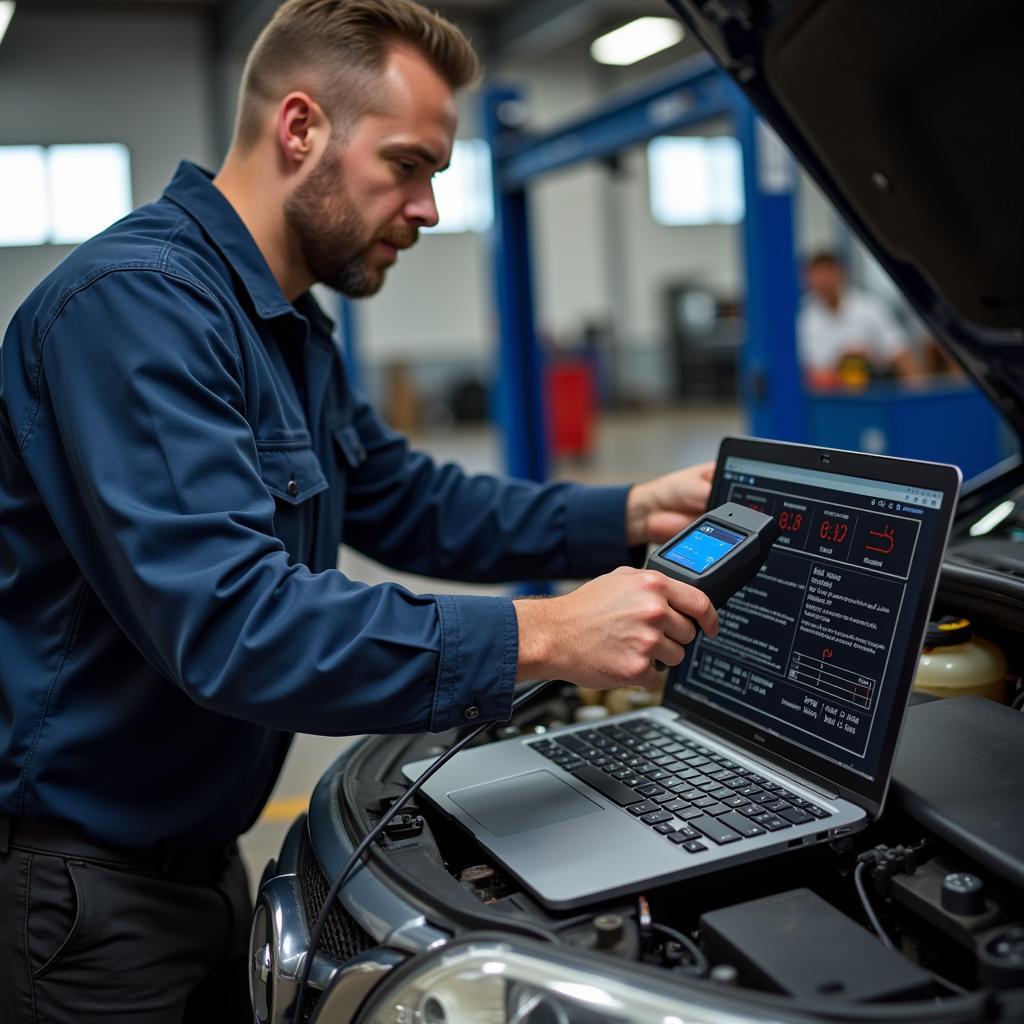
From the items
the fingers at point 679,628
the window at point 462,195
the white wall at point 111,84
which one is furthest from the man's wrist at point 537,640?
the window at point 462,195

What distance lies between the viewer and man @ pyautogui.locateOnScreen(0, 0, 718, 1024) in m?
1.01

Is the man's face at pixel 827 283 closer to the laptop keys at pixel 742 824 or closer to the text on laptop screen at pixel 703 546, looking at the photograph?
the text on laptop screen at pixel 703 546

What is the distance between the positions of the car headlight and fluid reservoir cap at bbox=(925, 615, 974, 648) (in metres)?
0.66

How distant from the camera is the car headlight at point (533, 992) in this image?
730mm

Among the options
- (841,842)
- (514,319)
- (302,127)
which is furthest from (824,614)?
(514,319)

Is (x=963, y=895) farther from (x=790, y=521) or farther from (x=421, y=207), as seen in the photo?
(x=421, y=207)

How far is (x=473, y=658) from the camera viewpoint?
102cm

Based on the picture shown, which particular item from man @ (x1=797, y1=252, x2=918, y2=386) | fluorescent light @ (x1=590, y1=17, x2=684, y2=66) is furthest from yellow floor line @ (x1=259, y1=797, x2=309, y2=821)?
fluorescent light @ (x1=590, y1=17, x2=684, y2=66)

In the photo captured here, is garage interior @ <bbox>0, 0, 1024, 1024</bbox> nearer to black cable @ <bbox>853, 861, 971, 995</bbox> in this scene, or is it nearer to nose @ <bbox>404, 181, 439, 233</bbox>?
black cable @ <bbox>853, 861, 971, 995</bbox>

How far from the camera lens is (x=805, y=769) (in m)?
1.08

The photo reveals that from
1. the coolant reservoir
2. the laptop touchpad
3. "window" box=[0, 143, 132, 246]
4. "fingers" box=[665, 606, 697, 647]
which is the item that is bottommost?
the laptop touchpad

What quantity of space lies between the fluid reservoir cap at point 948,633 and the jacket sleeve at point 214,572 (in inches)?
21.0

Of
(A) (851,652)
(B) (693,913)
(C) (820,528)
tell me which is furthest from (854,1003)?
(C) (820,528)

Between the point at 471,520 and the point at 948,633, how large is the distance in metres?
0.71
